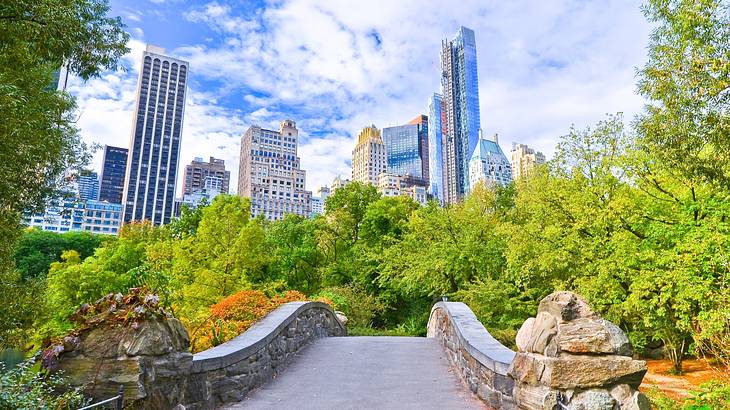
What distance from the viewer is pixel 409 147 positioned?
625 feet

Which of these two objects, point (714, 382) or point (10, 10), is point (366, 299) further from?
point (10, 10)

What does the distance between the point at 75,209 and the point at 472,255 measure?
13.3m

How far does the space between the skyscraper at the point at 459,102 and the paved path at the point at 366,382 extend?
14083cm

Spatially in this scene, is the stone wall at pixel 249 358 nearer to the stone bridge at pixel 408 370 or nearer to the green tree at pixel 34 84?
the stone bridge at pixel 408 370

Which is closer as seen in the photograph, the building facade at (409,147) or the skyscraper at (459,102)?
the skyscraper at (459,102)

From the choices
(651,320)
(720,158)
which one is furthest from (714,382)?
(651,320)

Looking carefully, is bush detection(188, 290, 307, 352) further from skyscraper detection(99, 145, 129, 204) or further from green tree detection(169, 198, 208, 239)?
skyscraper detection(99, 145, 129, 204)

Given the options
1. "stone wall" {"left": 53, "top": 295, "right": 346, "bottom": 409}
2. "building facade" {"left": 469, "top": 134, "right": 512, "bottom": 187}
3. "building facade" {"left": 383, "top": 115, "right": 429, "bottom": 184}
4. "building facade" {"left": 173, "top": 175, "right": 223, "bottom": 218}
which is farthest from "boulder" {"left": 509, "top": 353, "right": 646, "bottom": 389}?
"building facade" {"left": 383, "top": 115, "right": 429, "bottom": 184}

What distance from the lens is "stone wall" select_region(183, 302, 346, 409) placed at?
4.07 metres

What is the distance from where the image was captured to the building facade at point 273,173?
280 ft

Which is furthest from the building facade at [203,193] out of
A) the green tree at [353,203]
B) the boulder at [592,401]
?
the boulder at [592,401]

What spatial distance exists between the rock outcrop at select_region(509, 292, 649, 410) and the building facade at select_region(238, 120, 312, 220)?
76414mm

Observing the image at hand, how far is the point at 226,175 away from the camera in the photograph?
14750 cm

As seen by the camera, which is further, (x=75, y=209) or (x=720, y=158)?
(x=75, y=209)
